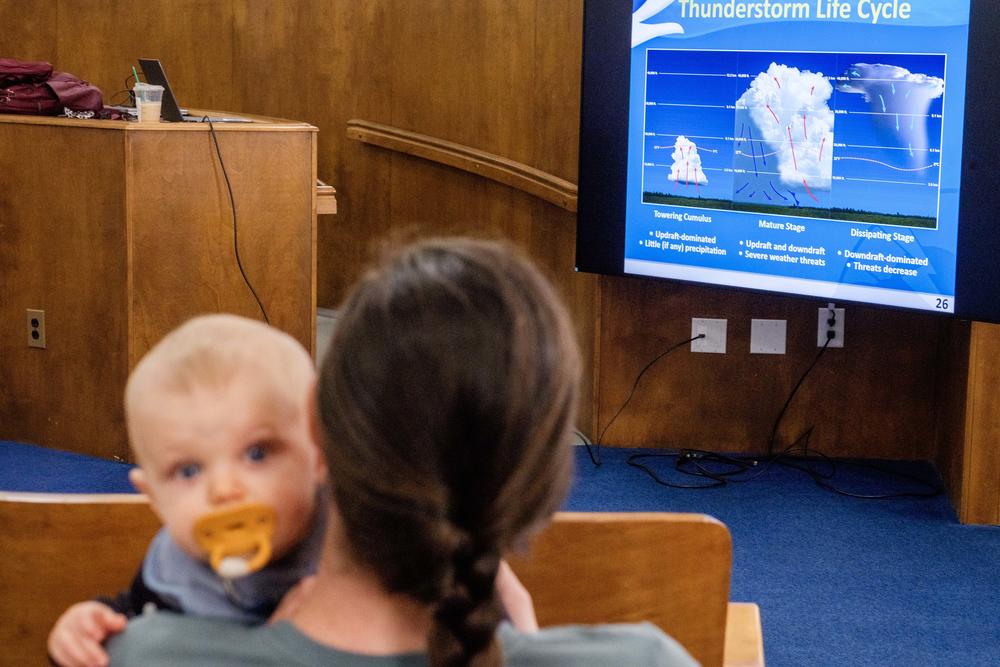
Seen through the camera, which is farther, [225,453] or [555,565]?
[555,565]

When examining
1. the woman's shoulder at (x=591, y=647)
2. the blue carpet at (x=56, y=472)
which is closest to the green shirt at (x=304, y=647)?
the woman's shoulder at (x=591, y=647)

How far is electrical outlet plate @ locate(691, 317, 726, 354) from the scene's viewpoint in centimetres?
430

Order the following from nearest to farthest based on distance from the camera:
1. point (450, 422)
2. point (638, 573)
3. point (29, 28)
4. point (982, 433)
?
point (450, 422) < point (638, 573) < point (982, 433) < point (29, 28)

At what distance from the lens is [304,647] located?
89 centimetres

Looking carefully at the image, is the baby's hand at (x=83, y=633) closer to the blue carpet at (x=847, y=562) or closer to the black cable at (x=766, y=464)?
the blue carpet at (x=847, y=562)

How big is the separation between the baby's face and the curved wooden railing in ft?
11.4

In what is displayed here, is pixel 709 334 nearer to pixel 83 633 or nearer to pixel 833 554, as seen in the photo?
pixel 833 554

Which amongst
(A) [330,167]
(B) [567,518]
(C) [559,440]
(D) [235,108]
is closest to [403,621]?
(C) [559,440]

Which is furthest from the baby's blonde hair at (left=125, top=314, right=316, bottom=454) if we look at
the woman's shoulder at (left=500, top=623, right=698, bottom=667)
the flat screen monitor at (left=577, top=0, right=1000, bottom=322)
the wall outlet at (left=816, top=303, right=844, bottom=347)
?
the wall outlet at (left=816, top=303, right=844, bottom=347)

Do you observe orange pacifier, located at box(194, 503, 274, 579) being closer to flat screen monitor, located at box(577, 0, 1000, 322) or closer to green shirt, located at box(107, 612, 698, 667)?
green shirt, located at box(107, 612, 698, 667)

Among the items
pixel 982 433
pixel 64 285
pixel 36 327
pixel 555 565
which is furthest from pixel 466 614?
pixel 36 327

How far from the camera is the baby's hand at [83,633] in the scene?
997 mm

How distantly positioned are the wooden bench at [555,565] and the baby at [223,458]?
1.03 feet

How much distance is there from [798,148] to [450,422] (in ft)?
10.3
